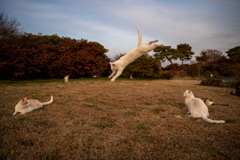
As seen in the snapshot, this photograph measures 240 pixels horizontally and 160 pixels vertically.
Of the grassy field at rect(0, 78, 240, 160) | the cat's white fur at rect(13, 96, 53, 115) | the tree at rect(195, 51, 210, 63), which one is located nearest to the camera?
the grassy field at rect(0, 78, 240, 160)

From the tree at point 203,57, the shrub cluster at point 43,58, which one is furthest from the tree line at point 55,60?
the tree at point 203,57

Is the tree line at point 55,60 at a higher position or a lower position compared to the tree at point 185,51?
lower

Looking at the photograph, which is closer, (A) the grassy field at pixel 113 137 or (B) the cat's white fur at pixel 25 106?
(A) the grassy field at pixel 113 137

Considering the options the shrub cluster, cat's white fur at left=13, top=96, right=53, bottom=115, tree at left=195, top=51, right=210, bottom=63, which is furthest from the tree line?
cat's white fur at left=13, top=96, right=53, bottom=115

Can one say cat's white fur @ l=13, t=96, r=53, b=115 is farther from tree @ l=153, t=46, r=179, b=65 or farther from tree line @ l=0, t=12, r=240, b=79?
tree @ l=153, t=46, r=179, b=65

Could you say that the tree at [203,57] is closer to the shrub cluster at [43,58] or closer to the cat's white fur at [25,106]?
the shrub cluster at [43,58]

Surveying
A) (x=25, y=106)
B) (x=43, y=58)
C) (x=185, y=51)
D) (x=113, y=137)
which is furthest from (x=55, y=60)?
(x=185, y=51)

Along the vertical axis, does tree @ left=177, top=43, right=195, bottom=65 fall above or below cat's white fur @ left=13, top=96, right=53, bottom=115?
above

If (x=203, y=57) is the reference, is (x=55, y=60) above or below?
below

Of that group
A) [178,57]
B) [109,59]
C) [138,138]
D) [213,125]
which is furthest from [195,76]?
[138,138]

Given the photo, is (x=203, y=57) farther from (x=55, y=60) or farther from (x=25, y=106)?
(x=25, y=106)

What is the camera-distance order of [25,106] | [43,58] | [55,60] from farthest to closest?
[55,60] → [43,58] → [25,106]

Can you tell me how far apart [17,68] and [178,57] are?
33081 mm

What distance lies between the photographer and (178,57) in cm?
3162
